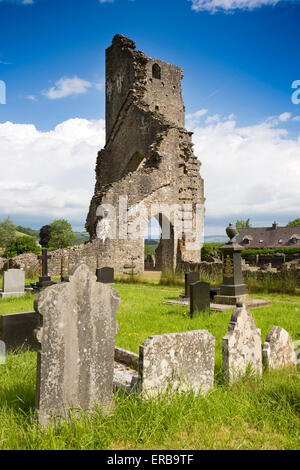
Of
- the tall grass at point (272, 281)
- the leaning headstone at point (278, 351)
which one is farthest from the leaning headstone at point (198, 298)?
the tall grass at point (272, 281)

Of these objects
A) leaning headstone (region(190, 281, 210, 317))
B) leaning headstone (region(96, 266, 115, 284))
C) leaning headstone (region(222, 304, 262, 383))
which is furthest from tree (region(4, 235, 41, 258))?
leaning headstone (region(222, 304, 262, 383))

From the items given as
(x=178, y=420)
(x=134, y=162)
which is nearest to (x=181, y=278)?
(x=134, y=162)

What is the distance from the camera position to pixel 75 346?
287 centimetres

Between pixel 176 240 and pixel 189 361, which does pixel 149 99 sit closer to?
pixel 176 240

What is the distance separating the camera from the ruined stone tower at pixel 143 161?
1897cm

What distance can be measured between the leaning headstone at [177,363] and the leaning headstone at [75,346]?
1.06 ft

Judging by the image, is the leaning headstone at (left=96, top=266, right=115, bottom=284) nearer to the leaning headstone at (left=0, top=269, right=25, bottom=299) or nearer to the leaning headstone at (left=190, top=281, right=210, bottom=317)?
the leaning headstone at (left=0, top=269, right=25, bottom=299)

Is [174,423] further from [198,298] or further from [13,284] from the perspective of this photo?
[13,284]

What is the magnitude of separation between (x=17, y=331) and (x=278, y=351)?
380 centimetres

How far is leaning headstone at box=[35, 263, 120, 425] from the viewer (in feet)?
8.88

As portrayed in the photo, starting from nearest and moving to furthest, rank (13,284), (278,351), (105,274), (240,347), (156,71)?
(240,347) < (278,351) < (13,284) < (105,274) < (156,71)

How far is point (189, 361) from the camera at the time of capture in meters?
3.46

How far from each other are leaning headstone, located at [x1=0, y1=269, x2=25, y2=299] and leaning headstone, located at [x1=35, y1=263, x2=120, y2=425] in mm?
8671
